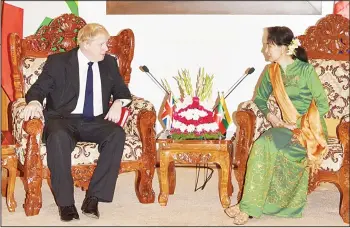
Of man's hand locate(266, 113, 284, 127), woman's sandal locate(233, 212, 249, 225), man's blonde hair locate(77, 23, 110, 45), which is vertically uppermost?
man's blonde hair locate(77, 23, 110, 45)

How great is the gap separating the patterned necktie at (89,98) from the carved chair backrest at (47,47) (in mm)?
494

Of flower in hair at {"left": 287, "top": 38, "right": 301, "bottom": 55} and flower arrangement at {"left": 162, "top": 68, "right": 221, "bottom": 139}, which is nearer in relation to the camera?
flower in hair at {"left": 287, "top": 38, "right": 301, "bottom": 55}

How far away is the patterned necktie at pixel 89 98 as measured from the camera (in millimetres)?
4156

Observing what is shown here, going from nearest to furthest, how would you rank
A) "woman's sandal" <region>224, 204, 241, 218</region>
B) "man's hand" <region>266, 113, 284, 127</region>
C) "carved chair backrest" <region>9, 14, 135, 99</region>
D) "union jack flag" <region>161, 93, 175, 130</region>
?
"woman's sandal" <region>224, 204, 241, 218</region>
"man's hand" <region>266, 113, 284, 127</region>
"union jack flag" <region>161, 93, 175, 130</region>
"carved chair backrest" <region>9, 14, 135, 99</region>

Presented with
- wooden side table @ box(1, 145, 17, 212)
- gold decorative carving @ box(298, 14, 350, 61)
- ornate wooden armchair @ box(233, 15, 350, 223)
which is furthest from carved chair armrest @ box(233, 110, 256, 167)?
wooden side table @ box(1, 145, 17, 212)

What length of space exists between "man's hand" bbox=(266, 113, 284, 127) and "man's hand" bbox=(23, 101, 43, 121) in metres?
1.48

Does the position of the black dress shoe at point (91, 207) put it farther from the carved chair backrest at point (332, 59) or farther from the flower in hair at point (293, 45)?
the flower in hair at point (293, 45)

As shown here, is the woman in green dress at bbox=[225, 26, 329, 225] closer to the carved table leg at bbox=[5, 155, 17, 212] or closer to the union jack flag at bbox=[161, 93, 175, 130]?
the union jack flag at bbox=[161, 93, 175, 130]

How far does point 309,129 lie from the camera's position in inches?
150

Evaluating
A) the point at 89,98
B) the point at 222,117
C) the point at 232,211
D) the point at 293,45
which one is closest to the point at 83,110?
the point at 89,98

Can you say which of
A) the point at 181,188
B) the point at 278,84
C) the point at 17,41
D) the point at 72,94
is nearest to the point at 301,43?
the point at 278,84

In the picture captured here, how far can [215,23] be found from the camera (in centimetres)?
539

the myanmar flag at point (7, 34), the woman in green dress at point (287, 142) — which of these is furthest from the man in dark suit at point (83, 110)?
the myanmar flag at point (7, 34)

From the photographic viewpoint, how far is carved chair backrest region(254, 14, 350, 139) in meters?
4.36
